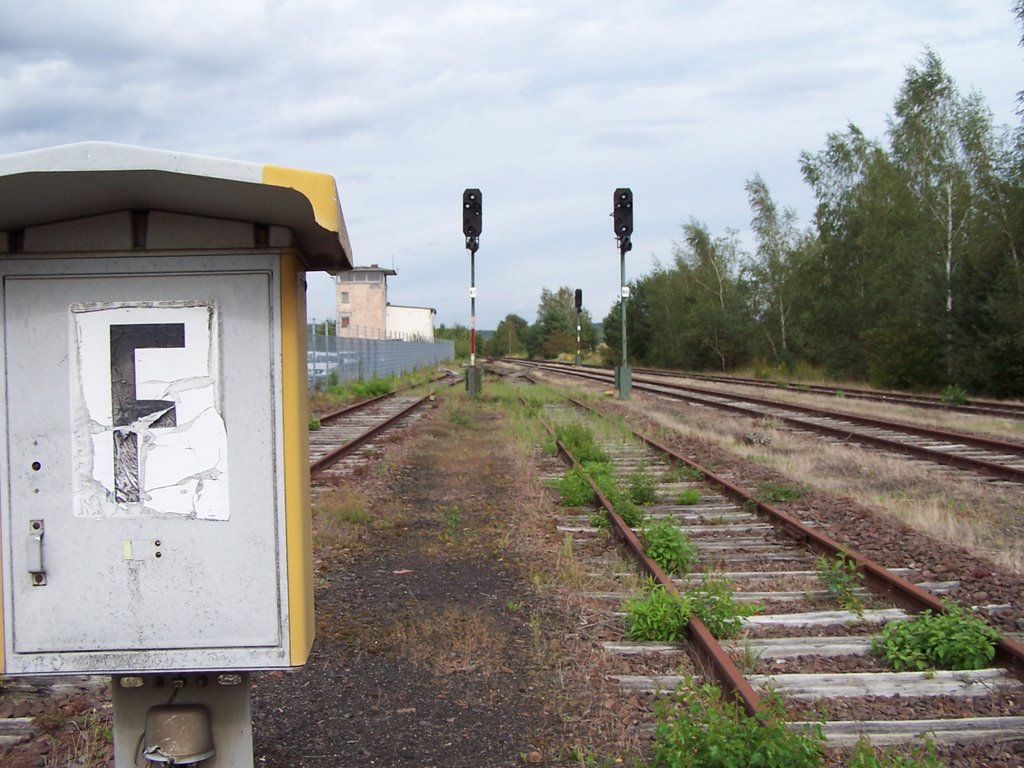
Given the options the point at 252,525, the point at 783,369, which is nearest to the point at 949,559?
the point at 252,525

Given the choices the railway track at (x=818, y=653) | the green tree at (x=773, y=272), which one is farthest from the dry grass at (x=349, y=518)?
the green tree at (x=773, y=272)

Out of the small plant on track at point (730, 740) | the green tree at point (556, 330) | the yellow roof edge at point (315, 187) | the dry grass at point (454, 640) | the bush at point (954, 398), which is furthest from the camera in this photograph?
the green tree at point (556, 330)

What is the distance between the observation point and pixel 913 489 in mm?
9234

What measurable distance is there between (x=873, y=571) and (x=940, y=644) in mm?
1346

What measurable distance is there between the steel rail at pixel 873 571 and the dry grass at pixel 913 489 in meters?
1.04

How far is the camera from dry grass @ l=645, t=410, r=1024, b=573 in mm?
7113

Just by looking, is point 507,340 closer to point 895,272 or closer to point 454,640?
point 895,272

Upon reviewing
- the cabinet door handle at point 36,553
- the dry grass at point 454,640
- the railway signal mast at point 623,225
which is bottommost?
the dry grass at point 454,640

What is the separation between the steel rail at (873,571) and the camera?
4.29 metres

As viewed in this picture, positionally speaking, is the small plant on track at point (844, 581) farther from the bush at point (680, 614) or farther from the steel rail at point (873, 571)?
the bush at point (680, 614)

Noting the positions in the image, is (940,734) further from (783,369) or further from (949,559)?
(783,369)

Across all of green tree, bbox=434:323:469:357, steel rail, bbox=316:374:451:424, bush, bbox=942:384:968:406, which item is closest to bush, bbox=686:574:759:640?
steel rail, bbox=316:374:451:424

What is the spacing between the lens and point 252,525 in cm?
264

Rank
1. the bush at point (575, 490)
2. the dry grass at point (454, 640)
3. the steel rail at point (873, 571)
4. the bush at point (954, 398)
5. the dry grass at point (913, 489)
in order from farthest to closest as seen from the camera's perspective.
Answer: the bush at point (954, 398), the bush at point (575, 490), the dry grass at point (913, 489), the dry grass at point (454, 640), the steel rail at point (873, 571)
